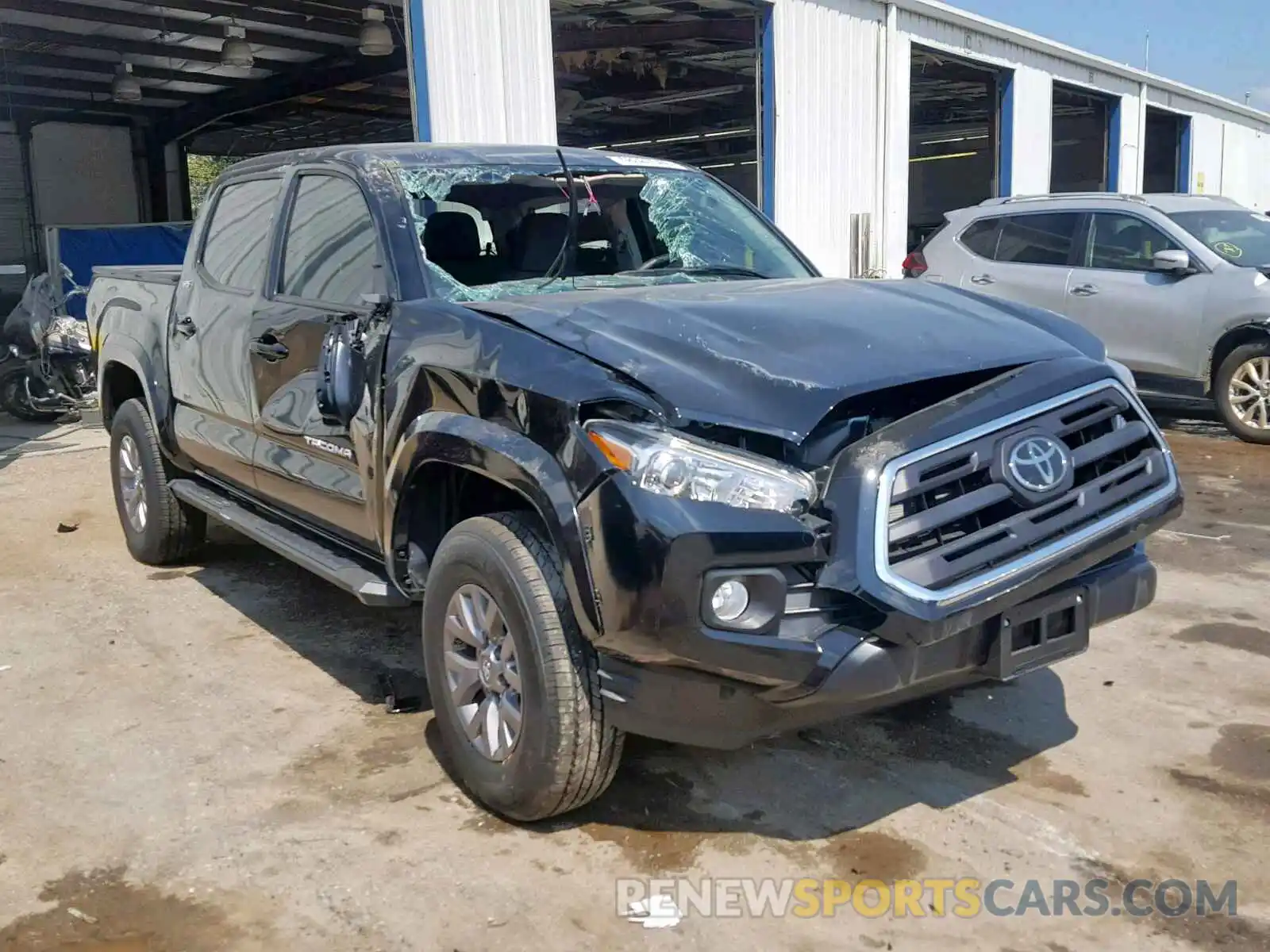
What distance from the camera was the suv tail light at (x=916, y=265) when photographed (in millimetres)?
10555

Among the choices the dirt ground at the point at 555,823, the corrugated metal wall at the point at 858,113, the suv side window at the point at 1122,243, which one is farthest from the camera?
the corrugated metal wall at the point at 858,113

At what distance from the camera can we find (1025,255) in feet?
32.6

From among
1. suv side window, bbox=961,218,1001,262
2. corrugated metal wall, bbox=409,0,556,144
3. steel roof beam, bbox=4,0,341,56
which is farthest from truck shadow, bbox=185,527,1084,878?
steel roof beam, bbox=4,0,341,56

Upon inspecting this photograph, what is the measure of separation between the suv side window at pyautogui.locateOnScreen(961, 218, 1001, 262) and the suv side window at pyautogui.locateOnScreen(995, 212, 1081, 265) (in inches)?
2.1

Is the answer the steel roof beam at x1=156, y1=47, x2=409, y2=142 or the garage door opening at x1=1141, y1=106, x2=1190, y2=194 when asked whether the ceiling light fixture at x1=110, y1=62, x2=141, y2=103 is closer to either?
the steel roof beam at x1=156, y1=47, x2=409, y2=142

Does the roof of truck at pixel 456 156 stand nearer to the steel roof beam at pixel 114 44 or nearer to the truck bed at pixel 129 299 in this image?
the truck bed at pixel 129 299

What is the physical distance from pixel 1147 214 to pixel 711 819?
766 cm

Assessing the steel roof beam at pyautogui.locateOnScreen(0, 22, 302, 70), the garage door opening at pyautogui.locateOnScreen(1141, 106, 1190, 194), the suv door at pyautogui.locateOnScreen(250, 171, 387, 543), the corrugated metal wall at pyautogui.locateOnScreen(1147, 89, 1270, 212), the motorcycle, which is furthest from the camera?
the garage door opening at pyautogui.locateOnScreen(1141, 106, 1190, 194)

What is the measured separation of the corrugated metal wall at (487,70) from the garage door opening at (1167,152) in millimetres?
15929

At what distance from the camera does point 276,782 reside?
3602 mm

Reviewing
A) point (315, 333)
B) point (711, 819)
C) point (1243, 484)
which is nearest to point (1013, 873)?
point (711, 819)

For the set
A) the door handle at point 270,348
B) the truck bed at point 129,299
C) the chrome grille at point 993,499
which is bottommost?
the chrome grille at point 993,499

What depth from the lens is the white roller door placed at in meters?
20.4

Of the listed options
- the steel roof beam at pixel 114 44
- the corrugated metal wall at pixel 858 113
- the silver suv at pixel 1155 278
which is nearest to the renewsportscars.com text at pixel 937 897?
the silver suv at pixel 1155 278
